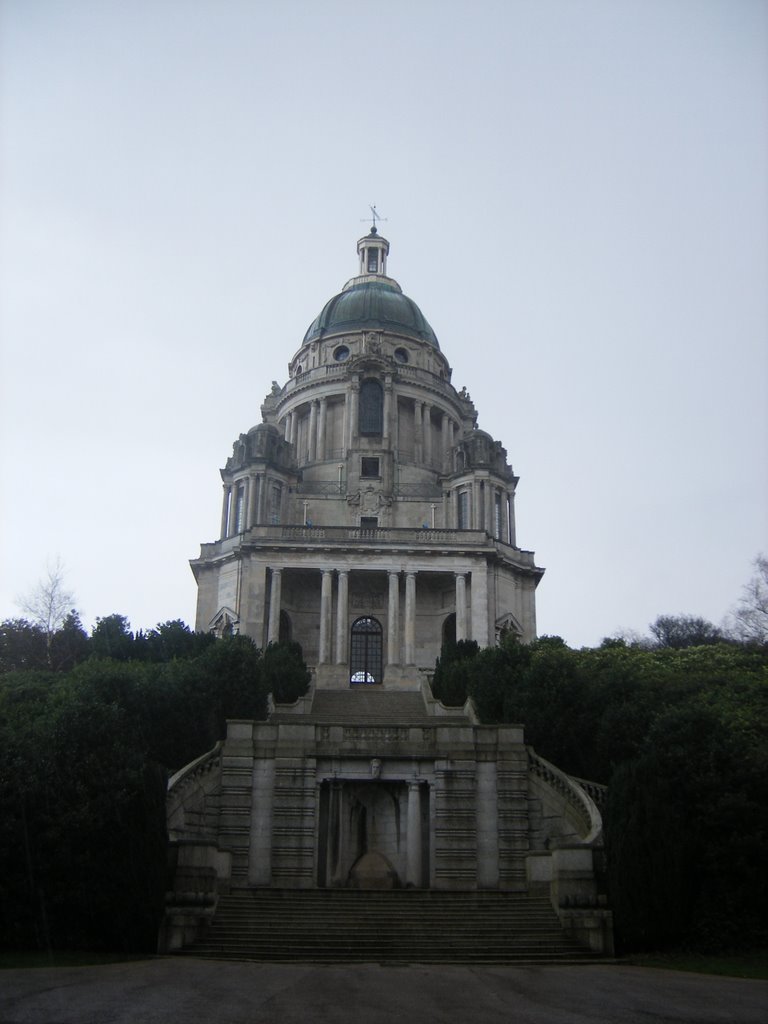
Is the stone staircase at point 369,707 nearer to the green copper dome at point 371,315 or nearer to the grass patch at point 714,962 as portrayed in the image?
the grass patch at point 714,962

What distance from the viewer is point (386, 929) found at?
2345 cm

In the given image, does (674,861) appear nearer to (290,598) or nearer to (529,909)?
(529,909)

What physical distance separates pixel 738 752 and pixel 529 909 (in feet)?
A: 22.0

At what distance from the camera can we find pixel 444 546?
5609 cm

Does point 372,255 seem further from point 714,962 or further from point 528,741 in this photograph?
point 714,962

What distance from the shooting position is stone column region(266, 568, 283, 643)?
5438 centimetres

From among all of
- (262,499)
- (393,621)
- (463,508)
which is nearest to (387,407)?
(463,508)

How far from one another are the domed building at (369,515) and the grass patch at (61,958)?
3114 cm

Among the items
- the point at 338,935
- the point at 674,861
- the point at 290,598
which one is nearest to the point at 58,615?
the point at 290,598

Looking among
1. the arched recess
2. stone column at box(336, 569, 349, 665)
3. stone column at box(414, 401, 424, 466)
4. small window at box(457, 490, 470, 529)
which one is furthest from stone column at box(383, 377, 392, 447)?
the arched recess

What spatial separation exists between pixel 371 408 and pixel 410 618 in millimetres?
20670

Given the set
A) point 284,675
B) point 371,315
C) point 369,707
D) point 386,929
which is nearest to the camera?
point 386,929

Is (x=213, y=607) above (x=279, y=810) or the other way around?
above

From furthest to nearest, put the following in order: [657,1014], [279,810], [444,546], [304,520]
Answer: [304,520] → [444,546] → [279,810] → [657,1014]
